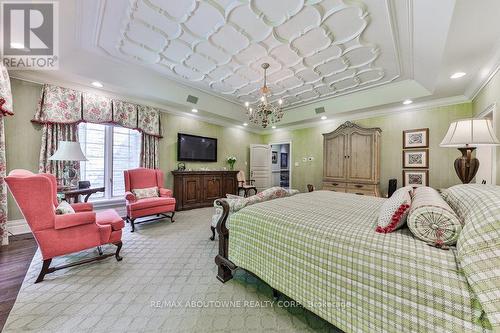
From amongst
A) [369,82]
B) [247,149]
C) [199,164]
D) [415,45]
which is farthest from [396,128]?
[199,164]

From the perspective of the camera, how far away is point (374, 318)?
104 cm

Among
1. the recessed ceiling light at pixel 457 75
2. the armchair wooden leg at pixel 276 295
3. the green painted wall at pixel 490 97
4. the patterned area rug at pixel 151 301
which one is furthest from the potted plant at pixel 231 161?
the green painted wall at pixel 490 97

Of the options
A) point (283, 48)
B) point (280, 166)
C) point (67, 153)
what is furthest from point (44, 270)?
point (280, 166)

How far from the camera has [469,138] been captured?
1.96m

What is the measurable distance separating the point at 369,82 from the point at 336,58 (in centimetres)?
131

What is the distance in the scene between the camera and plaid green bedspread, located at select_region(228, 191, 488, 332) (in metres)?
0.88

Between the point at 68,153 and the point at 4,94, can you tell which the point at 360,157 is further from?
the point at 4,94

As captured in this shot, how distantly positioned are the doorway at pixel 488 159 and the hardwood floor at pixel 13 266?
5.31 meters

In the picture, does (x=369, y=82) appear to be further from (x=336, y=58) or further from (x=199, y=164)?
(x=199, y=164)

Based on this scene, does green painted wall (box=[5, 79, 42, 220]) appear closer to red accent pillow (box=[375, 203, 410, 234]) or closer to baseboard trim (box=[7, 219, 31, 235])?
baseboard trim (box=[7, 219, 31, 235])

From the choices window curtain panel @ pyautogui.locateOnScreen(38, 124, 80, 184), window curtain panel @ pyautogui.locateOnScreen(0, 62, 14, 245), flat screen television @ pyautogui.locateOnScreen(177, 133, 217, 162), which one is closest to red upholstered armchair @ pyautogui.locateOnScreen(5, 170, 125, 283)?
window curtain panel @ pyautogui.locateOnScreen(0, 62, 14, 245)

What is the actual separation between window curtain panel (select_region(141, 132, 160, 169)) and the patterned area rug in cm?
234

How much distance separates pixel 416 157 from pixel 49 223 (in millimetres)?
6171

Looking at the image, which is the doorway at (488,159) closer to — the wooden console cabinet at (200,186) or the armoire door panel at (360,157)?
the armoire door panel at (360,157)
